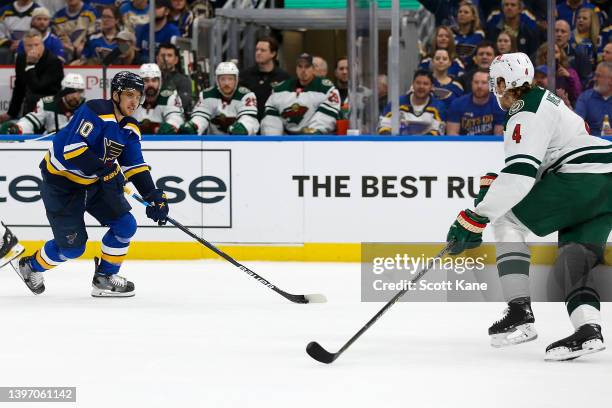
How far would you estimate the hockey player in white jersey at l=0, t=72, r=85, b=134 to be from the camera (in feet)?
25.7

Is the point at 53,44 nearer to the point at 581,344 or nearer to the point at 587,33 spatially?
the point at 587,33

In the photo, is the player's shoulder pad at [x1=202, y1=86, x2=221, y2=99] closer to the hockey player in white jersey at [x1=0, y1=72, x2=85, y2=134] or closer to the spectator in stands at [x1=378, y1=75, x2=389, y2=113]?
the hockey player in white jersey at [x1=0, y1=72, x2=85, y2=134]

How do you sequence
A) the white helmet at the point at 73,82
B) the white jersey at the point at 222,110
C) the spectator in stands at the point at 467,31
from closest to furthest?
the white jersey at the point at 222,110 → the white helmet at the point at 73,82 → the spectator in stands at the point at 467,31

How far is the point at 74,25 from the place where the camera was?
9.57 metres

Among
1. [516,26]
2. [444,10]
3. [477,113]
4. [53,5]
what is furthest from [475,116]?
[53,5]

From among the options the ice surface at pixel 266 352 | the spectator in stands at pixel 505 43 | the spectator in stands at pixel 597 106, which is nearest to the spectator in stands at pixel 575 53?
the spectator in stands at pixel 597 106

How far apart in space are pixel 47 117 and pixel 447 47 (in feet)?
9.04

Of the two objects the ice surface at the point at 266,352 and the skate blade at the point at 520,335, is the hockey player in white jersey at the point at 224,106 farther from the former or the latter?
the skate blade at the point at 520,335

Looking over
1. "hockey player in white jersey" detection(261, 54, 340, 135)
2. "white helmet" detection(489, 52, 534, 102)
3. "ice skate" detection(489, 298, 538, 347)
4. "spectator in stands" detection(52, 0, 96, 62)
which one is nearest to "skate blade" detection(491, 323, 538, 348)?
"ice skate" detection(489, 298, 538, 347)

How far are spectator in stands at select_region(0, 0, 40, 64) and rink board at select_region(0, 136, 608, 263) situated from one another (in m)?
2.17

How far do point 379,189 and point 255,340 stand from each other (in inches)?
112

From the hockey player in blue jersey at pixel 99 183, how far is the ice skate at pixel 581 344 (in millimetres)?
2313

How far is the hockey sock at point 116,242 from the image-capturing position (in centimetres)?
590

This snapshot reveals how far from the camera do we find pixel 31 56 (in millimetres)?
8195
